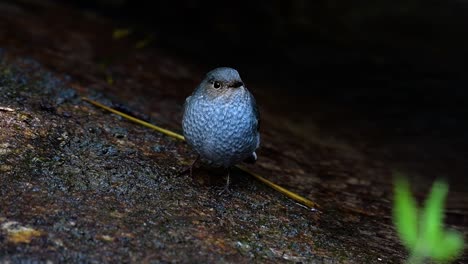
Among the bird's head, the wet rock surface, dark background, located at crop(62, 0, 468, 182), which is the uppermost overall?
dark background, located at crop(62, 0, 468, 182)

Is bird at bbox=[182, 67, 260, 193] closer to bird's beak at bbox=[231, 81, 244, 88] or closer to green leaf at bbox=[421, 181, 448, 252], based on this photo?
bird's beak at bbox=[231, 81, 244, 88]

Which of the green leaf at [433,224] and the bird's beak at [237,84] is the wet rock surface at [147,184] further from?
the green leaf at [433,224]

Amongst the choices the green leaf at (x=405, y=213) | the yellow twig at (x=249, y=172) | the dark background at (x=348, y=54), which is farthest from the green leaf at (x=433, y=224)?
the dark background at (x=348, y=54)

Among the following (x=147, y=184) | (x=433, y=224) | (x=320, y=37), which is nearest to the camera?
(x=433, y=224)

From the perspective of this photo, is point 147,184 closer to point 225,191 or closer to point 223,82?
point 225,191

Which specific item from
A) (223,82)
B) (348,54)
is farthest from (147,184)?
(348,54)

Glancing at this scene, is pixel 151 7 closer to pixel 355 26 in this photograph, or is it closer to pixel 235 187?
pixel 355 26

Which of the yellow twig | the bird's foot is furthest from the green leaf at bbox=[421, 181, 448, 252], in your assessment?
the yellow twig
